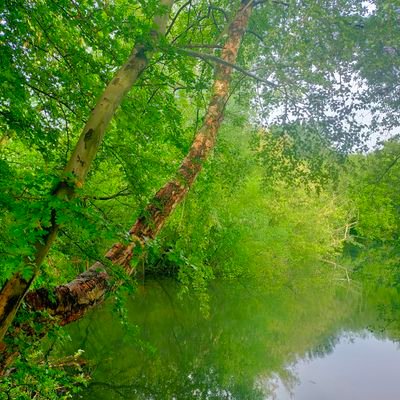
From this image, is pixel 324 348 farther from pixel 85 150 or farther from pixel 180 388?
pixel 85 150

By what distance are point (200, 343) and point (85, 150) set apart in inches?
416

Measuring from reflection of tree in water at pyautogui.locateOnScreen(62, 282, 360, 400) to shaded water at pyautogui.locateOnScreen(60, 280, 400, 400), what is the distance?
26mm

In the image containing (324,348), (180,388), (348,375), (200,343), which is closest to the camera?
(180,388)

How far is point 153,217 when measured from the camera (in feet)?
16.1

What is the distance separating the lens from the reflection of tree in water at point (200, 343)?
30.7ft

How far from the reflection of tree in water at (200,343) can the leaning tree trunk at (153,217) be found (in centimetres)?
63

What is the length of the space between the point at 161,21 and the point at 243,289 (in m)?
18.4

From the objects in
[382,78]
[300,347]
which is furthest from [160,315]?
[382,78]

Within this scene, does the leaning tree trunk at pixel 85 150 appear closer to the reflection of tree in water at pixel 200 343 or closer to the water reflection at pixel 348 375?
the reflection of tree in water at pixel 200 343

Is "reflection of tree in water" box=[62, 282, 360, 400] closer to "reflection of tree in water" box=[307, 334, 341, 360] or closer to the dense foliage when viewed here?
"reflection of tree in water" box=[307, 334, 341, 360]

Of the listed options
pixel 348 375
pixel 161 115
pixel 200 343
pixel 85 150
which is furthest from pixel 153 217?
pixel 348 375

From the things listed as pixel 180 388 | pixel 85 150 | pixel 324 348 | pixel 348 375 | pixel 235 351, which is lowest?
pixel 180 388

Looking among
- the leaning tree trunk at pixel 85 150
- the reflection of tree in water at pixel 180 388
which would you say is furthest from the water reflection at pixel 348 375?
the leaning tree trunk at pixel 85 150

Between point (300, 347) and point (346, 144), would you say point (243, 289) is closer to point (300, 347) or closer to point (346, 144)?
point (300, 347)
